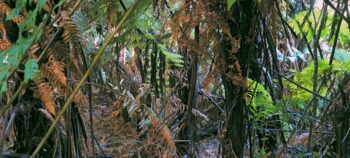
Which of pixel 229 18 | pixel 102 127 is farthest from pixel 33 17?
pixel 102 127

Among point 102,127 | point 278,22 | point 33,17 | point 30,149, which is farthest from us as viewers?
point 102,127

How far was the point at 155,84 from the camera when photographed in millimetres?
1841

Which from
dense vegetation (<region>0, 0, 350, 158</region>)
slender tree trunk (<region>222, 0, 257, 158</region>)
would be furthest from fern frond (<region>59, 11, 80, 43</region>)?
slender tree trunk (<region>222, 0, 257, 158</region>)

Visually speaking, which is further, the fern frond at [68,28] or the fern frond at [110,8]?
the fern frond at [110,8]

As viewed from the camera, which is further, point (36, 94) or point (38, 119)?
point (38, 119)

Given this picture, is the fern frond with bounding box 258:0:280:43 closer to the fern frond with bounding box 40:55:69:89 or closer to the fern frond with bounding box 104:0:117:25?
the fern frond with bounding box 104:0:117:25

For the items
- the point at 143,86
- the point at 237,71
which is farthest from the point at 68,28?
the point at 143,86

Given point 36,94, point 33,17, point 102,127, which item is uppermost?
point 33,17

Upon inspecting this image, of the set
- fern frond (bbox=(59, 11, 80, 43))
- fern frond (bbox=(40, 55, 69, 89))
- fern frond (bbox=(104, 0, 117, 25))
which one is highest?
fern frond (bbox=(104, 0, 117, 25))

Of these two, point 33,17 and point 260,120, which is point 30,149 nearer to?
point 33,17

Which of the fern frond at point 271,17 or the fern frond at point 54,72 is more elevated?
the fern frond at point 271,17

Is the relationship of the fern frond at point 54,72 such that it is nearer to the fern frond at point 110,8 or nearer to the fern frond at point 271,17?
the fern frond at point 110,8

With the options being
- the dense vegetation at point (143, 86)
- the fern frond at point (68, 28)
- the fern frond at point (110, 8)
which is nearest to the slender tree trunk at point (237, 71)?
the dense vegetation at point (143, 86)

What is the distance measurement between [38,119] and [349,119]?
860 mm
